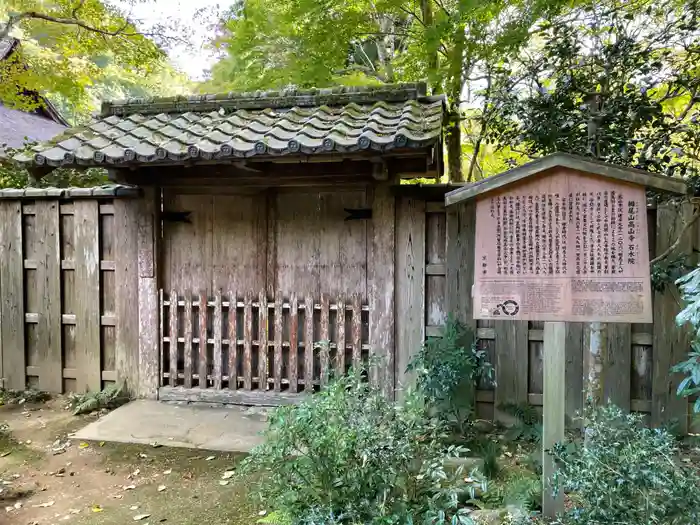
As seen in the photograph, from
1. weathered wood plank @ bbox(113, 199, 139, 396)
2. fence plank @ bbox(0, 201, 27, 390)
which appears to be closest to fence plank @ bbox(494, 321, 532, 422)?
weathered wood plank @ bbox(113, 199, 139, 396)

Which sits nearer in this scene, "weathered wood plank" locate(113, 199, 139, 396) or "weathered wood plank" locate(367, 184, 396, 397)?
"weathered wood plank" locate(367, 184, 396, 397)

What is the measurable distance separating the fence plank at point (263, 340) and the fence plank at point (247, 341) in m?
0.11

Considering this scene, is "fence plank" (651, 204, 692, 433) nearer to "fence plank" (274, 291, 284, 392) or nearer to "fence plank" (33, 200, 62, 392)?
"fence plank" (274, 291, 284, 392)

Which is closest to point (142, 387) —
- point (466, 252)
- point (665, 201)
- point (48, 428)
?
point (48, 428)

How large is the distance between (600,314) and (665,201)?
7.25ft

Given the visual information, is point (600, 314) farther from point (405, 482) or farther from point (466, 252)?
point (466, 252)

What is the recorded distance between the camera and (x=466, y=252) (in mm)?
5273

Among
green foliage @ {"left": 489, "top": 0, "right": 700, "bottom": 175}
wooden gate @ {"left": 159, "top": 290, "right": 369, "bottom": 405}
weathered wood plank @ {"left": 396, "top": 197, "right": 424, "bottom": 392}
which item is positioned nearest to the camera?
green foliage @ {"left": 489, "top": 0, "right": 700, "bottom": 175}

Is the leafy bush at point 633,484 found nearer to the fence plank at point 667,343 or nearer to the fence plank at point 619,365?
the fence plank at point 619,365

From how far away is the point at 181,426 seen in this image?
5.36m

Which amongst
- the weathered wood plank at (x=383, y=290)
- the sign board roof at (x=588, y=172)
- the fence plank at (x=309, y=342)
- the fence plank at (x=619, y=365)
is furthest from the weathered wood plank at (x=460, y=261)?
the sign board roof at (x=588, y=172)

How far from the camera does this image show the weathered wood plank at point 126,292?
243 inches

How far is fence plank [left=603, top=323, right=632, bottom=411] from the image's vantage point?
4.84 metres

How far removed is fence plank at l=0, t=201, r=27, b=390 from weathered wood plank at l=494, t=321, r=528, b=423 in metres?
6.06
